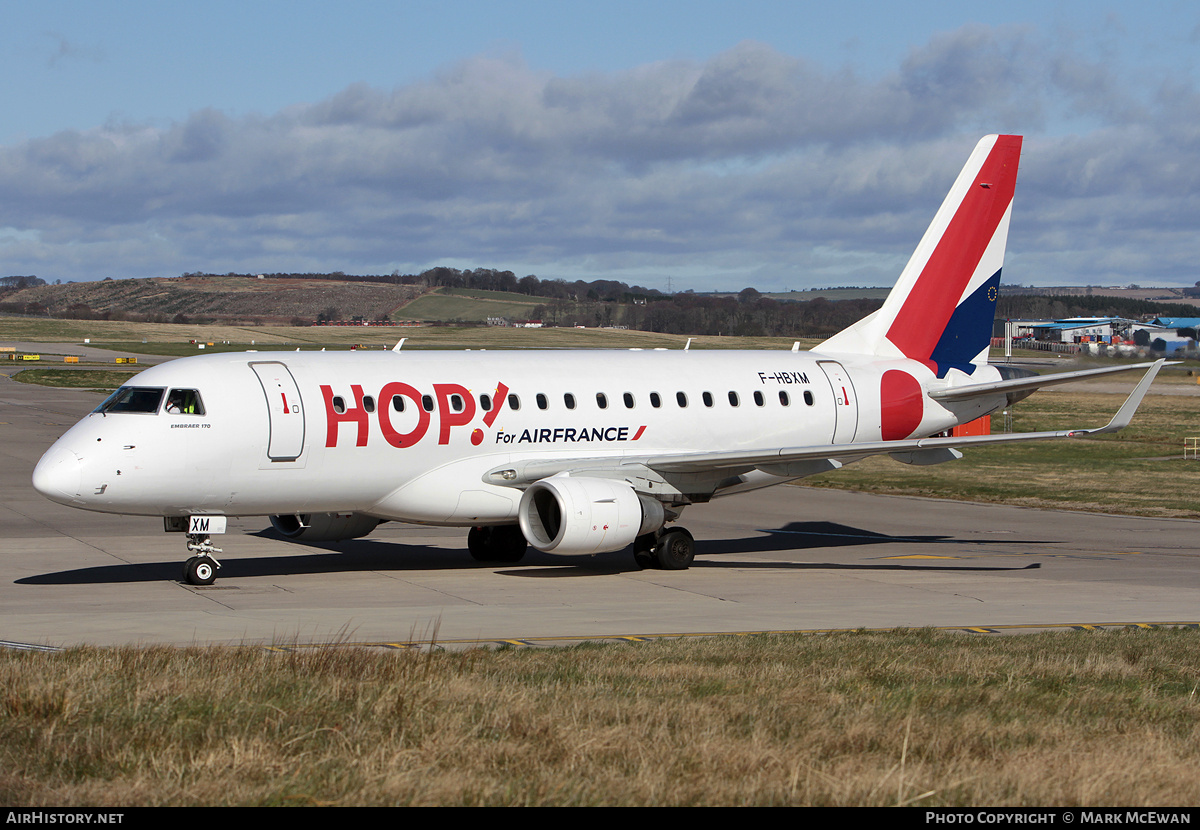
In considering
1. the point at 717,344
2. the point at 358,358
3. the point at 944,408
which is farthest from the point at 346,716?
the point at 717,344

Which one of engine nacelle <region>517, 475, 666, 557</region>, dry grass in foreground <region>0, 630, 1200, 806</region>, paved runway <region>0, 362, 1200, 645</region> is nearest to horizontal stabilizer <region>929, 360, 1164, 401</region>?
paved runway <region>0, 362, 1200, 645</region>

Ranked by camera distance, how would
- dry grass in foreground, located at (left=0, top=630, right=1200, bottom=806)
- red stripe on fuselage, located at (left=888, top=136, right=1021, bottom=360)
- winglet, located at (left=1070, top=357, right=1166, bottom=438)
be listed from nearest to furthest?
1. dry grass in foreground, located at (left=0, top=630, right=1200, bottom=806)
2. winglet, located at (left=1070, top=357, right=1166, bottom=438)
3. red stripe on fuselage, located at (left=888, top=136, right=1021, bottom=360)

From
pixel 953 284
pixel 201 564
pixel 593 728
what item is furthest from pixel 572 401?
pixel 593 728

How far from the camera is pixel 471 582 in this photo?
24.3 meters

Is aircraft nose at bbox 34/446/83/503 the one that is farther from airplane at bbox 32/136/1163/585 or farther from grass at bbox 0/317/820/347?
grass at bbox 0/317/820/347

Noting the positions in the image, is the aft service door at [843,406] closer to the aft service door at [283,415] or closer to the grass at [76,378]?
the aft service door at [283,415]

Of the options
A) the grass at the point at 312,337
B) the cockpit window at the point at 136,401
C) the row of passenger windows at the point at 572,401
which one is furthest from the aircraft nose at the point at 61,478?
the grass at the point at 312,337

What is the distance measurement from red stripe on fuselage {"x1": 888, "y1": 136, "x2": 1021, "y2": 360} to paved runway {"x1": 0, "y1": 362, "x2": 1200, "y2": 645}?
202 inches

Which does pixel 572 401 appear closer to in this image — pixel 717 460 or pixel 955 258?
pixel 717 460

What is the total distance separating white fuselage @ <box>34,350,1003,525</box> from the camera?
885 inches

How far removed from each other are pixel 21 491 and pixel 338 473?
19.6 m

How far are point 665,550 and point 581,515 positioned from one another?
124 inches

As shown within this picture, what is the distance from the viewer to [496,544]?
27.6 metres

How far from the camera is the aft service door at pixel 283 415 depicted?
76.4 ft
